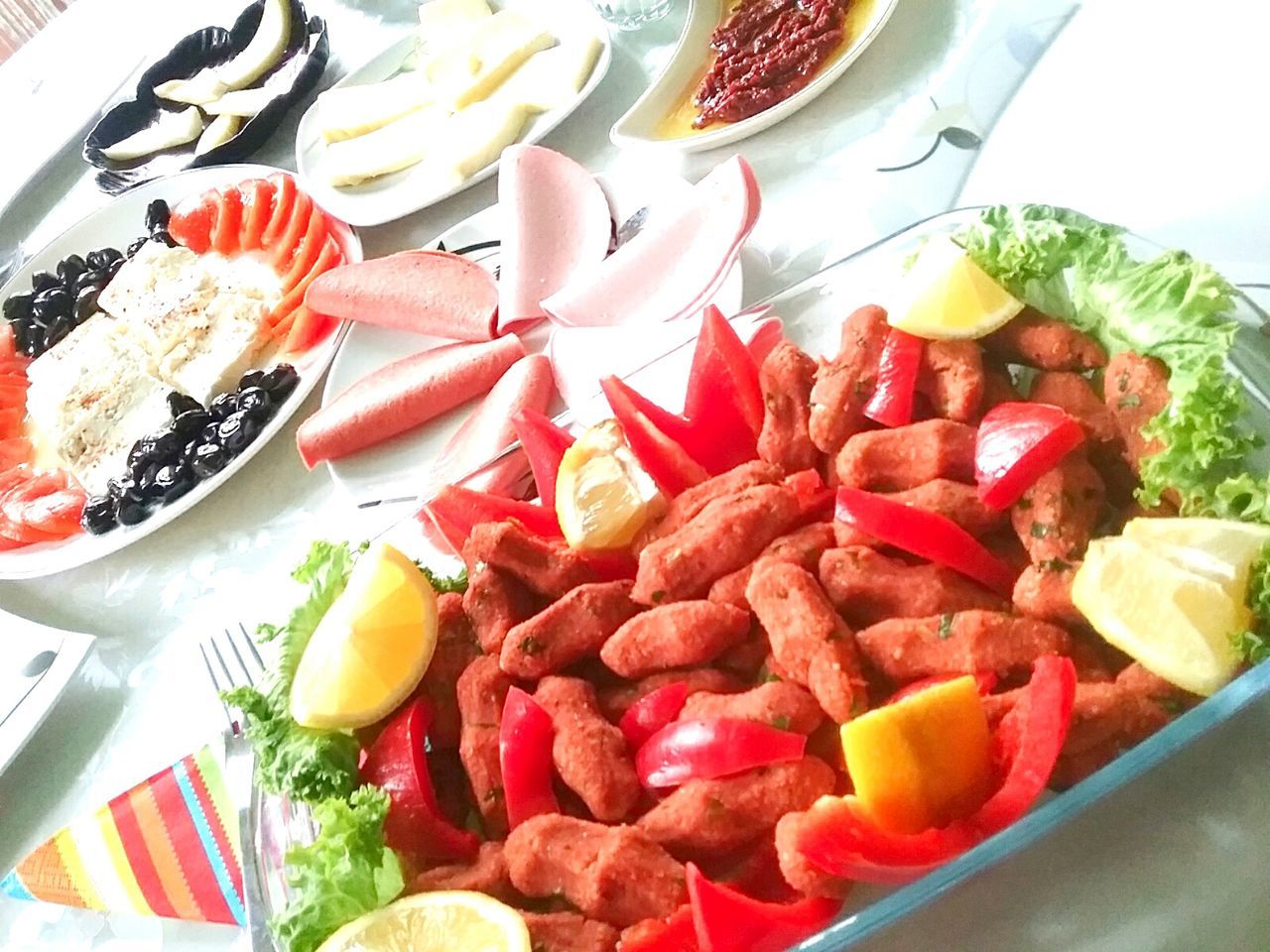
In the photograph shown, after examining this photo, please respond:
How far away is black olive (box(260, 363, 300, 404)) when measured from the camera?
2021 mm

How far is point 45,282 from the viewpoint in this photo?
2537 mm

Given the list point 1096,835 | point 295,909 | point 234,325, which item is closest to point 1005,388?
point 1096,835

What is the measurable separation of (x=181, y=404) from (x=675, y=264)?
104cm

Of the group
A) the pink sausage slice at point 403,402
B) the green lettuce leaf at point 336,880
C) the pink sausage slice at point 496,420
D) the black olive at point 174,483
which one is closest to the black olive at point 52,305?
the black olive at point 174,483

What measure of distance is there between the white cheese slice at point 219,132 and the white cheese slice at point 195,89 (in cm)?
10

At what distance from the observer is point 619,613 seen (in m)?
1.22

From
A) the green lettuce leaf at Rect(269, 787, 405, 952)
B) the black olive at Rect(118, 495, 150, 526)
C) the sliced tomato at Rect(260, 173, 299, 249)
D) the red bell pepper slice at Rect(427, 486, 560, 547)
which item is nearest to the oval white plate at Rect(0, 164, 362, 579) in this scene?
the black olive at Rect(118, 495, 150, 526)

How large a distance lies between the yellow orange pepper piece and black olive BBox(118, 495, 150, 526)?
1.46 metres

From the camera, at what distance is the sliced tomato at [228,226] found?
2430mm

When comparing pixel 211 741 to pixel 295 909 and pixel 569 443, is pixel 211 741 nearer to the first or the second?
pixel 295 909

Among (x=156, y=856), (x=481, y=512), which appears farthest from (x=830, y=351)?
(x=156, y=856)

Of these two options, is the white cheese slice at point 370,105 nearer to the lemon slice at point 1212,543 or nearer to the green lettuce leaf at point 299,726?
the green lettuce leaf at point 299,726

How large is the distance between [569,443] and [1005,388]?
1.74 ft

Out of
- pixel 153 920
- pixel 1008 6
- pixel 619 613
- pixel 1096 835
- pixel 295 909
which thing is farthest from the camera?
pixel 1008 6
